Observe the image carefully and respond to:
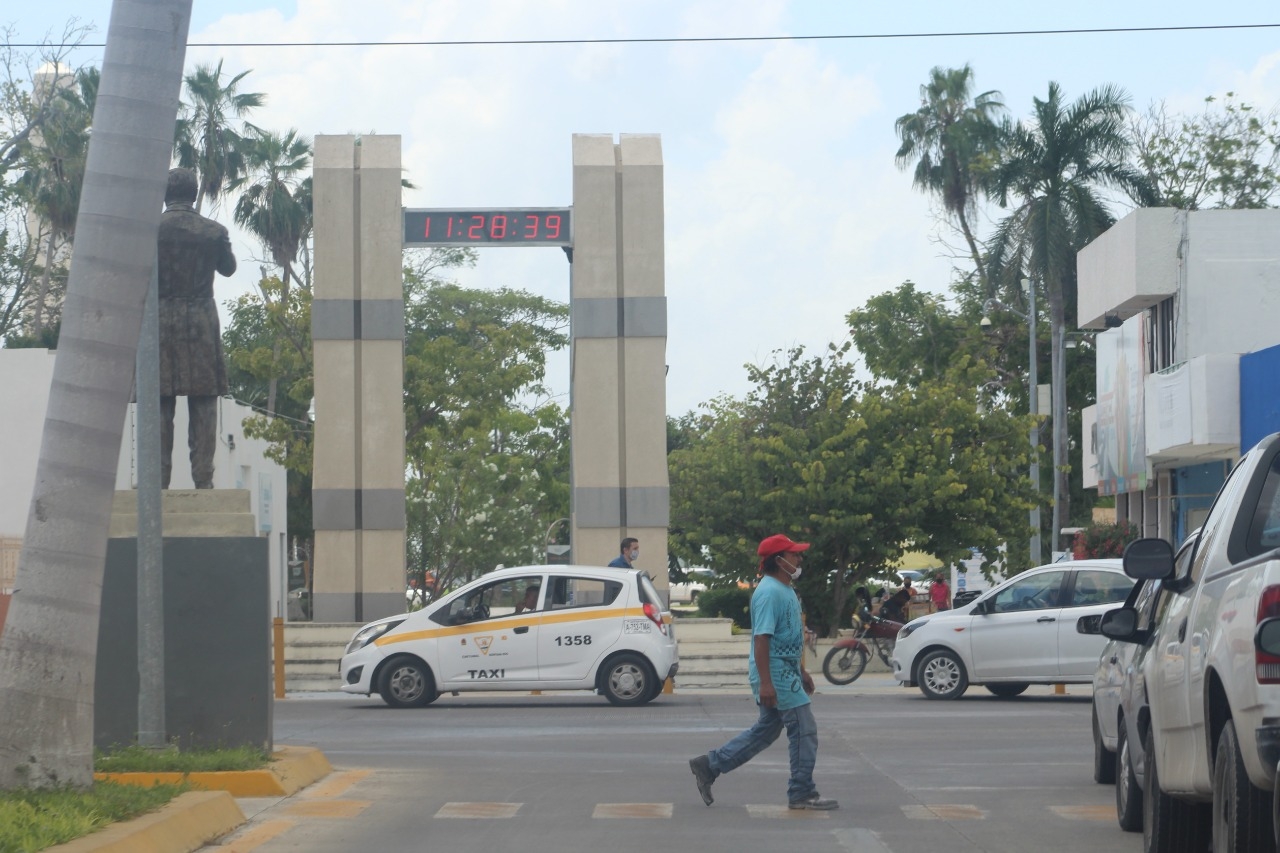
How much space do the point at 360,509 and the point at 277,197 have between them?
101 feet

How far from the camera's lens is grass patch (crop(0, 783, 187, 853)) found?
7457mm

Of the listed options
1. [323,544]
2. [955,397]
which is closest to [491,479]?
[955,397]

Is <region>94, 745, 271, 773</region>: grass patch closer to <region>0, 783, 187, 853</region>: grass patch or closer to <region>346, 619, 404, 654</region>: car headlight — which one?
<region>0, 783, 187, 853</region>: grass patch

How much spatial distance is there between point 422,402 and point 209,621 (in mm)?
31675

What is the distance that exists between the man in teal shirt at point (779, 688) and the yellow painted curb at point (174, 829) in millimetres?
3023

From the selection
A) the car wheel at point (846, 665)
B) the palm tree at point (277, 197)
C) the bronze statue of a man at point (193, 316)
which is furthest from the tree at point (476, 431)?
the bronze statue of a man at point (193, 316)

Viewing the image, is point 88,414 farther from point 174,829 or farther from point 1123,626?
point 1123,626

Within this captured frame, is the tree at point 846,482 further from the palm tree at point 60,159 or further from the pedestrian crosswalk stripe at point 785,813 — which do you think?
the pedestrian crosswalk stripe at point 785,813

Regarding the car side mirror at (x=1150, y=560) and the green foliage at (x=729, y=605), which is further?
the green foliage at (x=729, y=605)

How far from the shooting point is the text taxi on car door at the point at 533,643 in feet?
69.0

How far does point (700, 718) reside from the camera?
19.3m

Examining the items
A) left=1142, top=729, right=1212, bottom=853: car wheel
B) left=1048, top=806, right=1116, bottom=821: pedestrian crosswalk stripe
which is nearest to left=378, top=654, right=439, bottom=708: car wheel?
left=1048, top=806, right=1116, bottom=821: pedestrian crosswalk stripe

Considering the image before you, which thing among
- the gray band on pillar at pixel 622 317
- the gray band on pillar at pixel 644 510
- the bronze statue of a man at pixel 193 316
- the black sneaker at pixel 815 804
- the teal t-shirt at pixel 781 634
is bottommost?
the black sneaker at pixel 815 804

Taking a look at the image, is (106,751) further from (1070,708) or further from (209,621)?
(1070,708)
